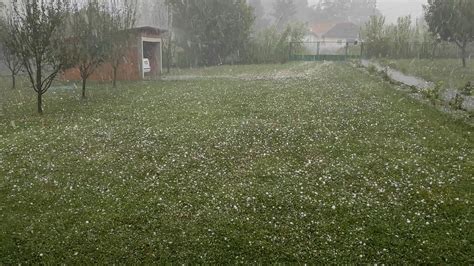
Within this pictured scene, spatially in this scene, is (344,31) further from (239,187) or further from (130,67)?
(239,187)

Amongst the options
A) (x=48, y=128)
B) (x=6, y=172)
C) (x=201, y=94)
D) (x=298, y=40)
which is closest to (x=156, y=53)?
(x=201, y=94)

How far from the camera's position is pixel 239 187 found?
6.88 m

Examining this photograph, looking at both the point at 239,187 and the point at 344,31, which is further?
the point at 344,31

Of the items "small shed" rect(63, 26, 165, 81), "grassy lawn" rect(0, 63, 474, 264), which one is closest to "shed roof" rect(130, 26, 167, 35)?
"small shed" rect(63, 26, 165, 81)

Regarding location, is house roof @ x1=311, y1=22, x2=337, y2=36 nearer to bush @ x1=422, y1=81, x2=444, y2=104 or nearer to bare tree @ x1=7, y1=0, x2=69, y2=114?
bush @ x1=422, y1=81, x2=444, y2=104

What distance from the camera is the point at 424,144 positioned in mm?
8883

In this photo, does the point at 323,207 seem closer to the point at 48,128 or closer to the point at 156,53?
the point at 48,128

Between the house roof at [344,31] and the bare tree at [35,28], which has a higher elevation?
the house roof at [344,31]

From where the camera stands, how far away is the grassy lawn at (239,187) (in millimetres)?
5191

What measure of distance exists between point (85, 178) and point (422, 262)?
6177mm

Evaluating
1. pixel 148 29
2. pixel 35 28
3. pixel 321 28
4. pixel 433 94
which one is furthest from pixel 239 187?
pixel 321 28

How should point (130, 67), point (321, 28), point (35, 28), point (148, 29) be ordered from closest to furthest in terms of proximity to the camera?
point (35, 28), point (130, 67), point (148, 29), point (321, 28)

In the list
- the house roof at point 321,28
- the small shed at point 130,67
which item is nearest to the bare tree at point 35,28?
the small shed at point 130,67

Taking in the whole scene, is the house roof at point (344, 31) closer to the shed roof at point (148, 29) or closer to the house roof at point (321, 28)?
the house roof at point (321, 28)
